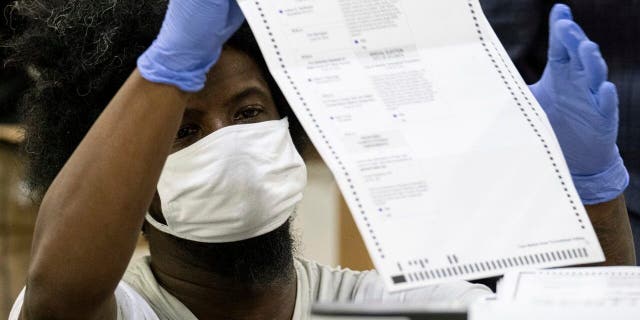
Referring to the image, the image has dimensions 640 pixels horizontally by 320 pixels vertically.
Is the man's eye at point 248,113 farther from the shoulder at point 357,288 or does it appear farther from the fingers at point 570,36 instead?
the fingers at point 570,36

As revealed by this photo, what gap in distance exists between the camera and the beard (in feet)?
5.84

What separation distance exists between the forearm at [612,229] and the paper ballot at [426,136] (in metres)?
0.32

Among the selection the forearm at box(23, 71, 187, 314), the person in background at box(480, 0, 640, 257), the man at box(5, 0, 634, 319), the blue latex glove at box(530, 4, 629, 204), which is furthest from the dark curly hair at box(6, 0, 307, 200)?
the person in background at box(480, 0, 640, 257)

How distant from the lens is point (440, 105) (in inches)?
55.2

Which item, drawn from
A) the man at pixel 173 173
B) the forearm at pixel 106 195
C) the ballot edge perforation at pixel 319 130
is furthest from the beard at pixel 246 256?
the ballot edge perforation at pixel 319 130

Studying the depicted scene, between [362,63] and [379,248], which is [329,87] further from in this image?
[379,248]

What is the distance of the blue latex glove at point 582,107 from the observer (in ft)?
4.79

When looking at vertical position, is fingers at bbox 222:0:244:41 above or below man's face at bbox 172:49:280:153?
above

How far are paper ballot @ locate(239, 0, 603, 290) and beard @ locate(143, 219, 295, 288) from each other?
487mm

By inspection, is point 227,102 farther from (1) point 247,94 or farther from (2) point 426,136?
(2) point 426,136

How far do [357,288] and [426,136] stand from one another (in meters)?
0.61

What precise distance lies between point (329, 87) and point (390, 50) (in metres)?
0.11

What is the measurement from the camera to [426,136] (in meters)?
1.36

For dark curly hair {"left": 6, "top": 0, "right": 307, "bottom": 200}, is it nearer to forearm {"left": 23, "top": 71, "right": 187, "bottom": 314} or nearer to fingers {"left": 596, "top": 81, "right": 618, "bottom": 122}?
forearm {"left": 23, "top": 71, "right": 187, "bottom": 314}
